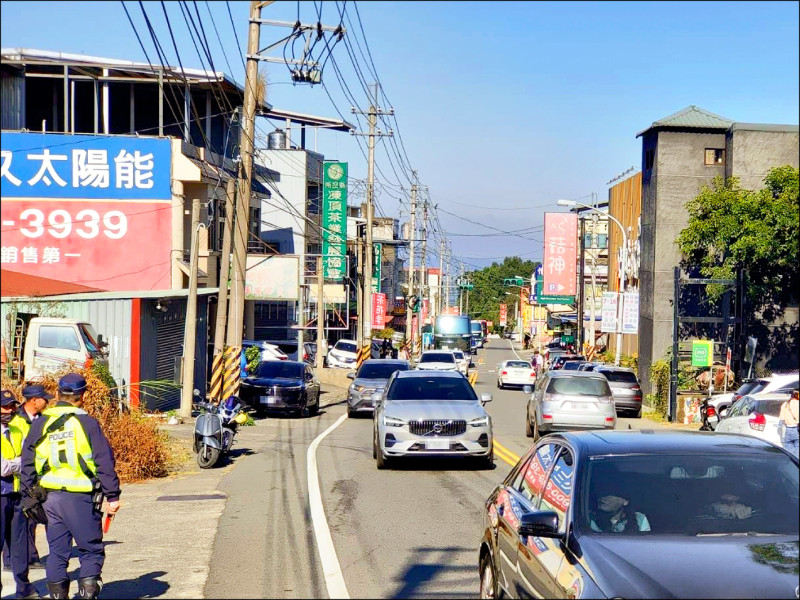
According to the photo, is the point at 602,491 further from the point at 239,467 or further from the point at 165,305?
the point at 165,305

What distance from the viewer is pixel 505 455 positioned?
64.6ft

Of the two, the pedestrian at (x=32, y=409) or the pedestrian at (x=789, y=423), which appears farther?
the pedestrian at (x=789, y=423)

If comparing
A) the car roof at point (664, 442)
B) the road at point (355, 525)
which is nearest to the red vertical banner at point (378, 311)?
the road at point (355, 525)

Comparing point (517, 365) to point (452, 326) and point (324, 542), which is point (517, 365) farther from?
point (324, 542)

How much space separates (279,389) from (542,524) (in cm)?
2327

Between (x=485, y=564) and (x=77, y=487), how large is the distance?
306 cm

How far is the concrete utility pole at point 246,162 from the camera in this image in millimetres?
24422

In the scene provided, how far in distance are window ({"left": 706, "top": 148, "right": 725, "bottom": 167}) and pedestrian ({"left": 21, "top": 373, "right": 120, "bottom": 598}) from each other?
32.4m

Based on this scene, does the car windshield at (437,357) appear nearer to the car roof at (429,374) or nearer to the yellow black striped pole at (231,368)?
the yellow black striped pole at (231,368)

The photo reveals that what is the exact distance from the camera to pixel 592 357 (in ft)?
178

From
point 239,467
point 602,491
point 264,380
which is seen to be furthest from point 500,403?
point 602,491

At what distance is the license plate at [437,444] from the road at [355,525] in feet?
1.45

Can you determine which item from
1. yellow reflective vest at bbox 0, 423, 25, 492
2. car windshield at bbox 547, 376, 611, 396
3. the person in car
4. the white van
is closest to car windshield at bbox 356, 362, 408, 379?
car windshield at bbox 547, 376, 611, 396

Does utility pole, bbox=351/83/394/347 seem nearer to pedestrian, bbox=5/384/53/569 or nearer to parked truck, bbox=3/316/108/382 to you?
parked truck, bbox=3/316/108/382
